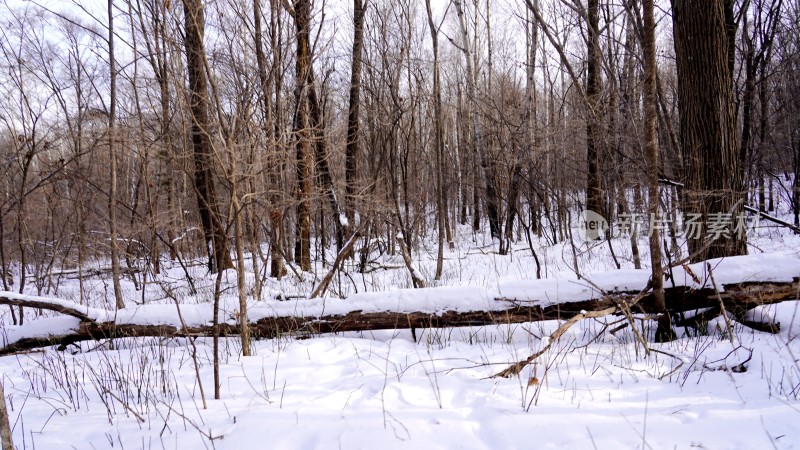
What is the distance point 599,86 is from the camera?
8.32 m

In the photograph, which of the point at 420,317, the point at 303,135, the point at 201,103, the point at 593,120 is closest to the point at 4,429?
the point at 420,317

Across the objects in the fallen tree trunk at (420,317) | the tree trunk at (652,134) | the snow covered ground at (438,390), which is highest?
the tree trunk at (652,134)

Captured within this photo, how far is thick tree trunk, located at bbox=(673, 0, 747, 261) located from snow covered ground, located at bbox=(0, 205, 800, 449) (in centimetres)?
94

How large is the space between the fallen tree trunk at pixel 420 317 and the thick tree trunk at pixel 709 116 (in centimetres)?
96

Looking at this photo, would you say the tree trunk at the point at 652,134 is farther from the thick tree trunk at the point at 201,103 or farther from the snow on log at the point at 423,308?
the thick tree trunk at the point at 201,103

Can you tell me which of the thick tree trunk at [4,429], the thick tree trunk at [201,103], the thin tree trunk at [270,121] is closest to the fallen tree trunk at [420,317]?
the thick tree trunk at [201,103]

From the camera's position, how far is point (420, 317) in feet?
13.4

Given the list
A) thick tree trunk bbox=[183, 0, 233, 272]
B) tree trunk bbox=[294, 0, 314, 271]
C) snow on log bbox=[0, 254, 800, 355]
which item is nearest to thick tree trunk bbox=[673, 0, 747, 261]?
snow on log bbox=[0, 254, 800, 355]

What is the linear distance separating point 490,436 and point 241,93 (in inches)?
130

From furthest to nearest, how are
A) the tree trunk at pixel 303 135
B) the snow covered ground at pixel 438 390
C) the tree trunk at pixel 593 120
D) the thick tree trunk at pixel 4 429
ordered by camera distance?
the tree trunk at pixel 303 135, the tree trunk at pixel 593 120, the snow covered ground at pixel 438 390, the thick tree trunk at pixel 4 429

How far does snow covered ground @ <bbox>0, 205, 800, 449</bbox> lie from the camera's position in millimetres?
2088

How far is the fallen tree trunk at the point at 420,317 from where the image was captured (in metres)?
3.70

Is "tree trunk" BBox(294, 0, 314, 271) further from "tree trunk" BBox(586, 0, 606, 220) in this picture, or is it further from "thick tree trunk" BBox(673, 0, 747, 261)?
"thick tree trunk" BBox(673, 0, 747, 261)

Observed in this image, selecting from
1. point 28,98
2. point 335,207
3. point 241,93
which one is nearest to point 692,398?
point 241,93
